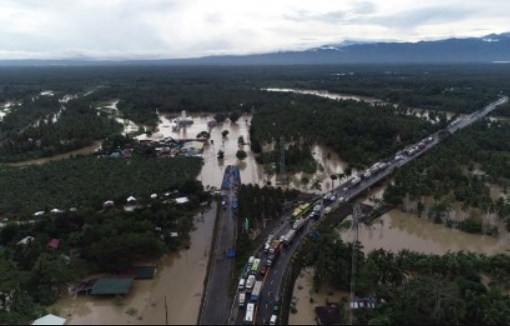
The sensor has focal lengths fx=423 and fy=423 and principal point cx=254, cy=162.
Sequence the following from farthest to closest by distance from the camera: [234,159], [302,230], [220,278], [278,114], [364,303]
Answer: [278,114]
[234,159]
[302,230]
[220,278]
[364,303]

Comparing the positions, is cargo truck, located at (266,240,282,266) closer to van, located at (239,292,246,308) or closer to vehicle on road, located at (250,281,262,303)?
vehicle on road, located at (250,281,262,303)

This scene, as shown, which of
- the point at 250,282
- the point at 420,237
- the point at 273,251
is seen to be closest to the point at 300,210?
the point at 273,251

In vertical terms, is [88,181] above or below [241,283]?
above

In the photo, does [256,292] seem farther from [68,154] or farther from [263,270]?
[68,154]

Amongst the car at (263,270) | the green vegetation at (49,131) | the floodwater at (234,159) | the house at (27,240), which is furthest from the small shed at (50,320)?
the green vegetation at (49,131)

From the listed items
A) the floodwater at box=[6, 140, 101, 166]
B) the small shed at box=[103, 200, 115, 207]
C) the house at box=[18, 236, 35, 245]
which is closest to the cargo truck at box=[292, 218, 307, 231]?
the small shed at box=[103, 200, 115, 207]
